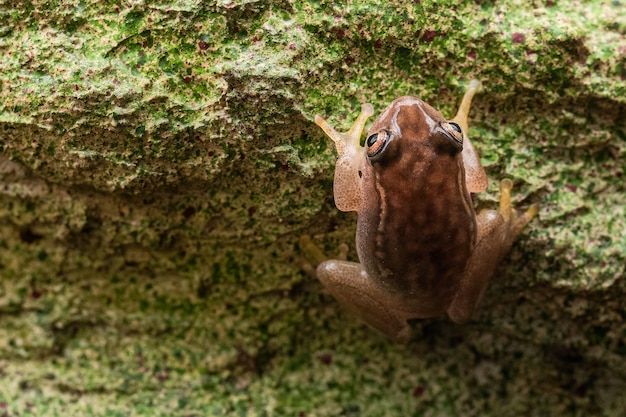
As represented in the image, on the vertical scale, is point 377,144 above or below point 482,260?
above

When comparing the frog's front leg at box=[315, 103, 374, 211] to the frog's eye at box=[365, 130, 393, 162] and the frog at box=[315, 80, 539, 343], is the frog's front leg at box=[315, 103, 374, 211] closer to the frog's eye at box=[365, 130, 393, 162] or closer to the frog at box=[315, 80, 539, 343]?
the frog at box=[315, 80, 539, 343]

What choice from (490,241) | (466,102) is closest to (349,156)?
(466,102)

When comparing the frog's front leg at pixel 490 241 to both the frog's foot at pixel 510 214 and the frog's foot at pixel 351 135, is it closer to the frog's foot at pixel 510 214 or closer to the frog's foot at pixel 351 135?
the frog's foot at pixel 510 214

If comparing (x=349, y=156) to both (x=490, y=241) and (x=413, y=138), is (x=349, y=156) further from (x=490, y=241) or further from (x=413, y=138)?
(x=490, y=241)

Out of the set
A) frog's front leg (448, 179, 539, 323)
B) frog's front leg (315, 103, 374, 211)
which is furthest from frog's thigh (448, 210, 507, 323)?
frog's front leg (315, 103, 374, 211)

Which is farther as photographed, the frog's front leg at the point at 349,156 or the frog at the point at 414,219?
the frog's front leg at the point at 349,156

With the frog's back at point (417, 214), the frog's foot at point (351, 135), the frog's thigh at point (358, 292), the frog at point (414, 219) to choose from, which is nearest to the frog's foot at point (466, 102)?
the frog at point (414, 219)
